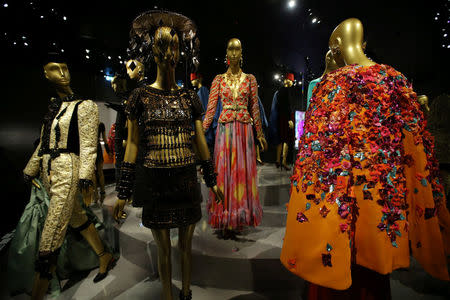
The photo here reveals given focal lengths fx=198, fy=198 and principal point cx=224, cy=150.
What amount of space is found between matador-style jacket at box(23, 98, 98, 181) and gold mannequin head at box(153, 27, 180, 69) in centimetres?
106

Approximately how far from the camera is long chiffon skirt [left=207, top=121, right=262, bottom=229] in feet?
8.17

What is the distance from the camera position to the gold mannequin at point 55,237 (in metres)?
1.76

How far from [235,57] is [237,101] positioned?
0.54 m

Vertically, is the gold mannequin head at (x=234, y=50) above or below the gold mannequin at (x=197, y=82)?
below

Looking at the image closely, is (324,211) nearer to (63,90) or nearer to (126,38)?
(63,90)

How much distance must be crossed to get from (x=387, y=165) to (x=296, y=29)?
4831 mm

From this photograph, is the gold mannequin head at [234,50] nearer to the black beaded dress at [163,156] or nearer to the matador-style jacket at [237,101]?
the matador-style jacket at [237,101]

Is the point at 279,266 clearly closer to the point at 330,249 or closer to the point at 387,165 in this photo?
the point at 330,249

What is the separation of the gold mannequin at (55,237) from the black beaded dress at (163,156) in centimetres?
82

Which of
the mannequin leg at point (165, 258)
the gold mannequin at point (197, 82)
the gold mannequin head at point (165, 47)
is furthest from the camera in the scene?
the gold mannequin at point (197, 82)

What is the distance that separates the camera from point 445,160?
2809mm

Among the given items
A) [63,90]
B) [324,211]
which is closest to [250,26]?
[63,90]

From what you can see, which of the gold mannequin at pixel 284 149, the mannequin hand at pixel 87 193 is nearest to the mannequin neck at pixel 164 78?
the mannequin hand at pixel 87 193

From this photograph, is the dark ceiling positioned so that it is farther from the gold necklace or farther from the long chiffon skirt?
the long chiffon skirt
